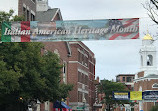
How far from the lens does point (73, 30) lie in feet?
72.7

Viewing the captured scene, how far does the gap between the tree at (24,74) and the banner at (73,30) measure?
11.5 feet

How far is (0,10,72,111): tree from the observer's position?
25984 mm

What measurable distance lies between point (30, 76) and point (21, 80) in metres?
0.70

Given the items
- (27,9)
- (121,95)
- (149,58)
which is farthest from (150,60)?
(27,9)

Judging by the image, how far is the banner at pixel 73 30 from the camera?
71.4 feet

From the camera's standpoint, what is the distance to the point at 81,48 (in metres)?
70.9

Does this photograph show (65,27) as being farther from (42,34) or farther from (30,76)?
(30,76)

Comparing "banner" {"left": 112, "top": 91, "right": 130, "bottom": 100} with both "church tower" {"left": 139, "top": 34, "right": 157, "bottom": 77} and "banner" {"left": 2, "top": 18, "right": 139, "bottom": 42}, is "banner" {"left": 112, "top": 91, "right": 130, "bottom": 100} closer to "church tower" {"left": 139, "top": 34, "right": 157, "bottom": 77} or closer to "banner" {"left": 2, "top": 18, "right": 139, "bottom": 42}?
"church tower" {"left": 139, "top": 34, "right": 157, "bottom": 77}

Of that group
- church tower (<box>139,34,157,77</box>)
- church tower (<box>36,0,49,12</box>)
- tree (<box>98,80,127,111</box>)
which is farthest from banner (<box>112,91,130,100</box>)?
church tower (<box>139,34,157,77</box>)

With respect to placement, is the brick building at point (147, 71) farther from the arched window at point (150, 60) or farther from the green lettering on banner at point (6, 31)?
the green lettering on banner at point (6, 31)

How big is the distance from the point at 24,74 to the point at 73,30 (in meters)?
7.31

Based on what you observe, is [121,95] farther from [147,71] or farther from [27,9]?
[27,9]

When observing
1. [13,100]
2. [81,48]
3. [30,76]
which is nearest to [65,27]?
[30,76]

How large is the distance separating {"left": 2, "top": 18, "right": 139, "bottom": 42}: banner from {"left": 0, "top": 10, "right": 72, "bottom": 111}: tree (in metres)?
3.49
